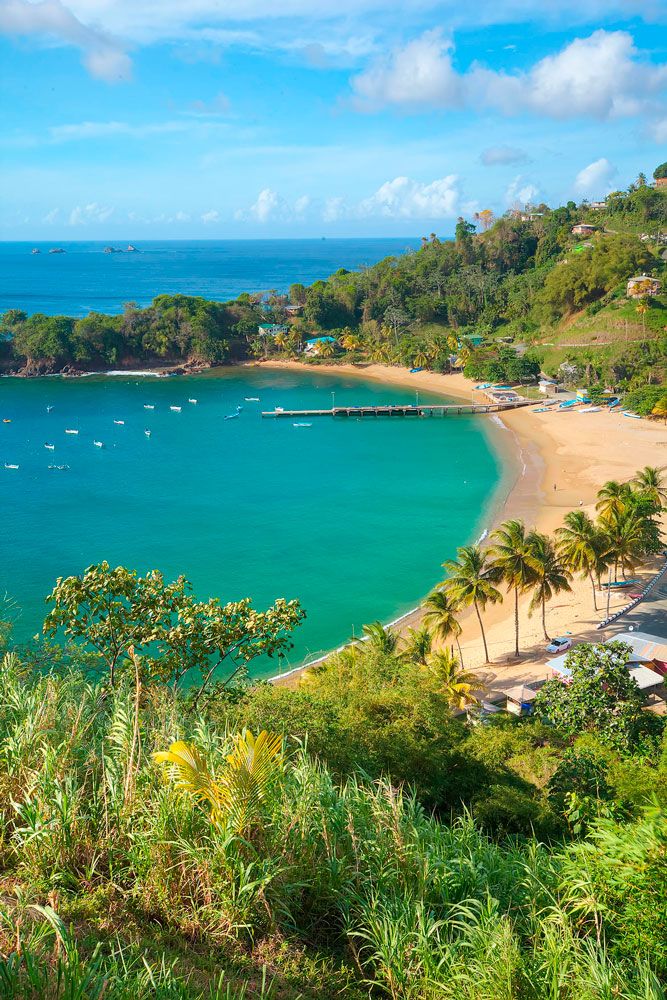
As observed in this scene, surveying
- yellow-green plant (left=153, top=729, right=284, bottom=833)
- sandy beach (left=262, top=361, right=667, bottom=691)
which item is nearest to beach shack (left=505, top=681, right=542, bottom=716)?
sandy beach (left=262, top=361, right=667, bottom=691)

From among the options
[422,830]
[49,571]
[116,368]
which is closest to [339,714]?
[422,830]

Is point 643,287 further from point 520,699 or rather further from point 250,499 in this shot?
Answer: point 520,699

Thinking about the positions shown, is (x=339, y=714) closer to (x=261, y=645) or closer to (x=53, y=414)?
(x=261, y=645)

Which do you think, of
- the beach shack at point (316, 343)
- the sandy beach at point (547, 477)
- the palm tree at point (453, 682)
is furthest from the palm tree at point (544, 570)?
the beach shack at point (316, 343)

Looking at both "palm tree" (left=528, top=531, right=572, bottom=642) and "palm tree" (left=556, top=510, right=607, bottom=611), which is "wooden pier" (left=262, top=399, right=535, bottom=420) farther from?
"palm tree" (left=528, top=531, right=572, bottom=642)

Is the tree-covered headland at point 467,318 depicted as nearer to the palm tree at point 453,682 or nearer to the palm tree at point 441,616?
the palm tree at point 441,616
